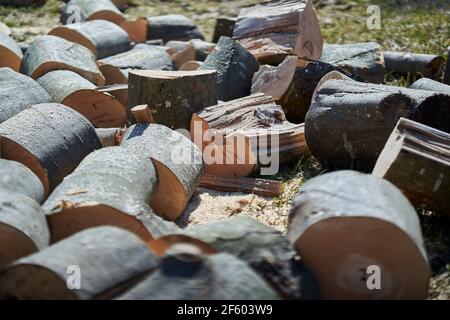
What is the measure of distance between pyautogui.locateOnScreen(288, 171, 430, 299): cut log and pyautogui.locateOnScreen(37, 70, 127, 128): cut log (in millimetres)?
2835

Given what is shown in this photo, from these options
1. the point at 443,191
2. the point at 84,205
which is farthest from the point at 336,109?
the point at 84,205

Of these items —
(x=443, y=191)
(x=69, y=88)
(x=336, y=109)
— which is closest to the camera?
(x=443, y=191)

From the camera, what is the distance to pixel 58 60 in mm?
5996

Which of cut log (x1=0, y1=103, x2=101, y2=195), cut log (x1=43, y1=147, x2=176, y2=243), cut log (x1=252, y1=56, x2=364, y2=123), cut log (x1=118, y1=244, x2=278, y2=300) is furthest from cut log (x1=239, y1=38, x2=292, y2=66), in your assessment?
cut log (x1=118, y1=244, x2=278, y2=300)

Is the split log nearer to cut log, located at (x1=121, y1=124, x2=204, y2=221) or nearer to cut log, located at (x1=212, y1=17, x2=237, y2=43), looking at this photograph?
cut log, located at (x1=121, y1=124, x2=204, y2=221)

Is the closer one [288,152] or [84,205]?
[84,205]

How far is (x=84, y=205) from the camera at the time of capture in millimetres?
3387

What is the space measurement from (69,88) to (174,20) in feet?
9.90

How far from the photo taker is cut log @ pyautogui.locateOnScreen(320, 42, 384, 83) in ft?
20.8

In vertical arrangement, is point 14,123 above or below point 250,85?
above

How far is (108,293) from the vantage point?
9.23 ft

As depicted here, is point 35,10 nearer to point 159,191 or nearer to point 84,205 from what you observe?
point 159,191

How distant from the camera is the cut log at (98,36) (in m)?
7.15

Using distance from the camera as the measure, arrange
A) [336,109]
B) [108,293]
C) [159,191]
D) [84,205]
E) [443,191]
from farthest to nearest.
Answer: [336,109] → [159,191] → [443,191] → [84,205] → [108,293]
